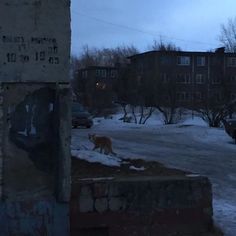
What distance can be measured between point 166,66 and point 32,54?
74394 mm

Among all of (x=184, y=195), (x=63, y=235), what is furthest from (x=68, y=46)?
(x=184, y=195)

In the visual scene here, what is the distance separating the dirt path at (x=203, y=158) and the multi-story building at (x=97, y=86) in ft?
110

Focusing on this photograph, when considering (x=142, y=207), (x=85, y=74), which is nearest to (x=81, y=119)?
(x=142, y=207)

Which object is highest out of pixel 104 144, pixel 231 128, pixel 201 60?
pixel 201 60

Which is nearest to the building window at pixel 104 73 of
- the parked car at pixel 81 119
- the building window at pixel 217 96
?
the building window at pixel 217 96

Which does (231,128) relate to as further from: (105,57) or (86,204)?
(105,57)

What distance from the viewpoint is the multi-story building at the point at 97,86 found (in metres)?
67.1

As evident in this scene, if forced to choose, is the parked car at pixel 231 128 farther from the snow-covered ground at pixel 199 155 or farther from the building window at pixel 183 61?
the building window at pixel 183 61

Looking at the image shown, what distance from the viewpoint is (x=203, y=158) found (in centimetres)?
1967

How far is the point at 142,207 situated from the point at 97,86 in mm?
71592

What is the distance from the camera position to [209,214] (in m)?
7.82

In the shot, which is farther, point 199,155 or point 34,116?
point 199,155

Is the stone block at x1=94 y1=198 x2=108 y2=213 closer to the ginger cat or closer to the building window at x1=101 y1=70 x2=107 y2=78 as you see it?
the ginger cat

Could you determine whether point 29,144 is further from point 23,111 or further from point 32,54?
point 32,54
